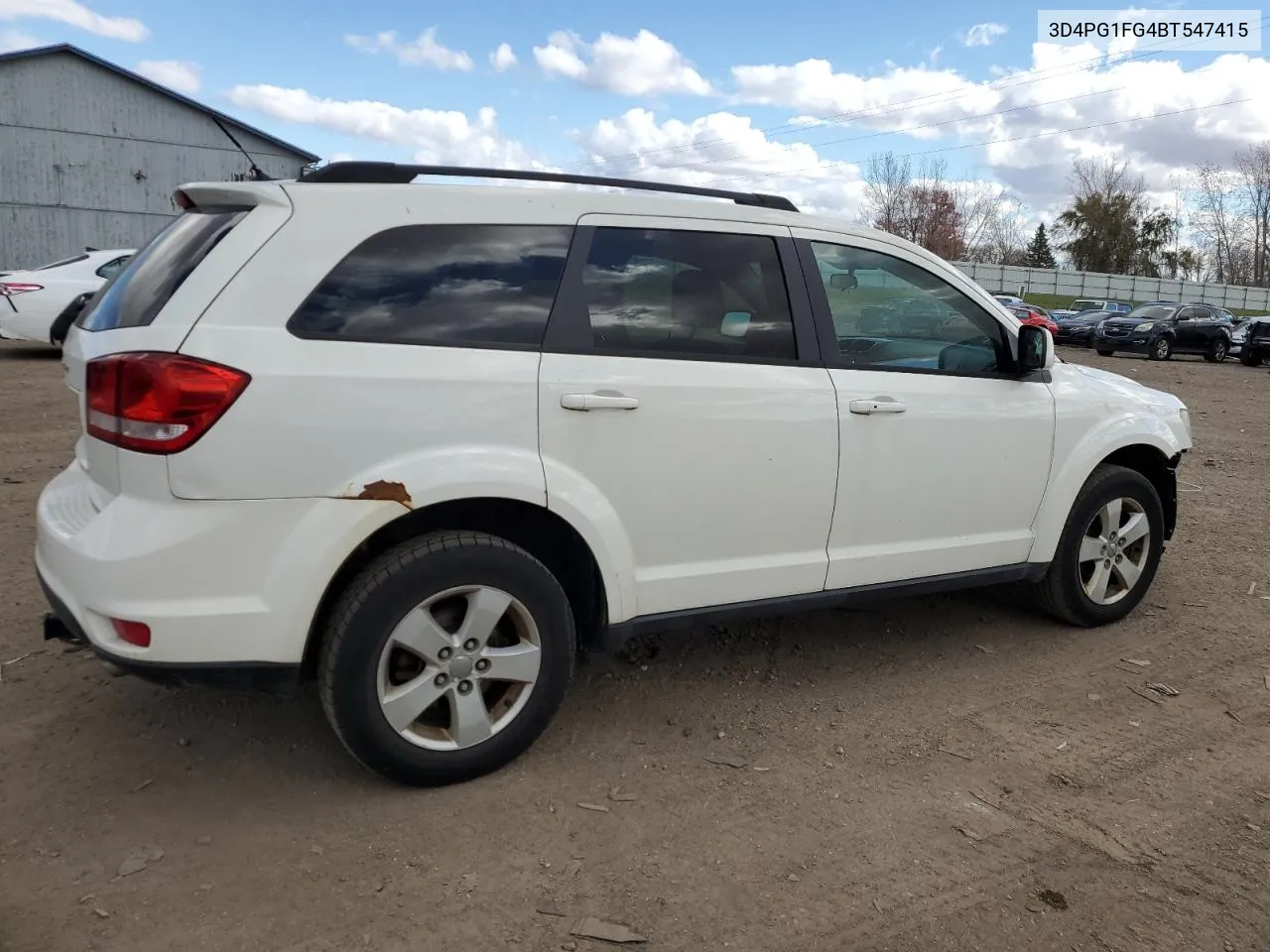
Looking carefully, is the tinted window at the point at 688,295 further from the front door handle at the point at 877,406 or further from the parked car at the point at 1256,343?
the parked car at the point at 1256,343

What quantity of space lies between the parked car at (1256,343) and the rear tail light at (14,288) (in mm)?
27258

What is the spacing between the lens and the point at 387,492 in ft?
8.93

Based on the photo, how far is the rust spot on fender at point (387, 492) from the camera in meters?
2.70

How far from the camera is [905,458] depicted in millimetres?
3660

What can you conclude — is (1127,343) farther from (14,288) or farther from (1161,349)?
(14,288)

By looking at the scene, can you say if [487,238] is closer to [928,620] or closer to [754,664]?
[754,664]

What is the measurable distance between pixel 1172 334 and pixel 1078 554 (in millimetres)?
25498

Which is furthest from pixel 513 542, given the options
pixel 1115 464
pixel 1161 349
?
pixel 1161 349

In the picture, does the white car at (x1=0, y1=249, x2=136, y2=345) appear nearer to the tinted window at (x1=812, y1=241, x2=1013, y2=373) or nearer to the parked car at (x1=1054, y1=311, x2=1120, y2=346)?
the tinted window at (x1=812, y1=241, x2=1013, y2=373)

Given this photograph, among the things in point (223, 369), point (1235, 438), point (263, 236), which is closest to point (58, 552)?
point (223, 369)

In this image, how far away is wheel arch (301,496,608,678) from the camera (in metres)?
2.84

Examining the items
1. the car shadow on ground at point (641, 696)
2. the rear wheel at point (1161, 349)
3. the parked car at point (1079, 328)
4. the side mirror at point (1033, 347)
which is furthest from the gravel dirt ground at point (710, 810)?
the parked car at point (1079, 328)

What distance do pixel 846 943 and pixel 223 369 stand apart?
7.21 ft

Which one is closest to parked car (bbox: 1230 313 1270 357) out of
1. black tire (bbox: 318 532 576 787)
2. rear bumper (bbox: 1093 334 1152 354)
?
rear bumper (bbox: 1093 334 1152 354)
